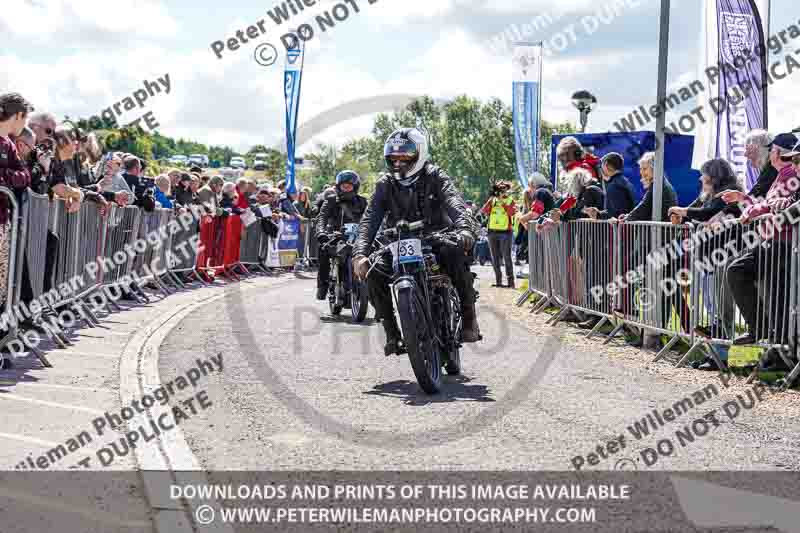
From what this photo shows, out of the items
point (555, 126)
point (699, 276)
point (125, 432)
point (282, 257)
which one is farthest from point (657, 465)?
point (555, 126)

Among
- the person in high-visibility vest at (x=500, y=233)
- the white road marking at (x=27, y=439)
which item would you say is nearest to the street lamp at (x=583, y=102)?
the person in high-visibility vest at (x=500, y=233)

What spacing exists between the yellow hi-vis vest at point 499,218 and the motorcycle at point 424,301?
1243 cm

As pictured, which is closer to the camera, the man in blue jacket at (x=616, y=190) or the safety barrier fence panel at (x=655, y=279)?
the safety barrier fence panel at (x=655, y=279)

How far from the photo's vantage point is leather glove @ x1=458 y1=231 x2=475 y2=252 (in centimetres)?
844

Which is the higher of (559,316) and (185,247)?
(185,247)

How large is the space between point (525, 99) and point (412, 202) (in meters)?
18.4

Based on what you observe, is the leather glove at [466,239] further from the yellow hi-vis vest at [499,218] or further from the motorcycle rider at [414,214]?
the yellow hi-vis vest at [499,218]

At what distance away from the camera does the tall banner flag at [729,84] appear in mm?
13812

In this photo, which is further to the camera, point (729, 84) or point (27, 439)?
point (729, 84)

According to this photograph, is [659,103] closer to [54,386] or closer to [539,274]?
[539,274]

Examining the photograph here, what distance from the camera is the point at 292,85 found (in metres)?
29.5

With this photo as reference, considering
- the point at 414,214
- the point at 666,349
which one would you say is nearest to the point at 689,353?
the point at 666,349

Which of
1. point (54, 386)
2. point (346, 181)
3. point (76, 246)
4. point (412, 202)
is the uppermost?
point (346, 181)

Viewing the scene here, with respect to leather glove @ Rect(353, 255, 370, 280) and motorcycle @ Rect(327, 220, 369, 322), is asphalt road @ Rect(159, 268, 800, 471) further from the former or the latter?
motorcycle @ Rect(327, 220, 369, 322)
